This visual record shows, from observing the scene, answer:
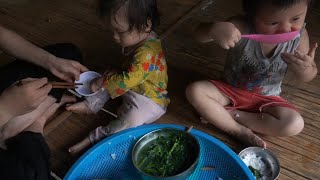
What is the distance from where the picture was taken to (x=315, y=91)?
1.39 meters

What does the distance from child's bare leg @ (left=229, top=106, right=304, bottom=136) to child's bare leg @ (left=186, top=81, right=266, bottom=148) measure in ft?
0.12

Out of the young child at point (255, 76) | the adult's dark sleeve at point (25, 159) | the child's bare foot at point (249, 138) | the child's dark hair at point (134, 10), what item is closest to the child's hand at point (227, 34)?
the young child at point (255, 76)

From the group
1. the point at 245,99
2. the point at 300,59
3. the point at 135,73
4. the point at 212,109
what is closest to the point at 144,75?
the point at 135,73

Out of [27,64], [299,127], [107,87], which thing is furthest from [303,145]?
[27,64]

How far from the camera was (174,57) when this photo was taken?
62.4 inches

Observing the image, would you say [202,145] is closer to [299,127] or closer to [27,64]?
[299,127]

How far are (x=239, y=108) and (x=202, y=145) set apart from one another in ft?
0.84

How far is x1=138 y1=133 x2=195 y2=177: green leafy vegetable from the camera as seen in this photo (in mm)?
992

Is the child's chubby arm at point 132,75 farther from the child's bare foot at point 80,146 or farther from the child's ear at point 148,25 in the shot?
the child's bare foot at point 80,146

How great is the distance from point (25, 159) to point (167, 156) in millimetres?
402

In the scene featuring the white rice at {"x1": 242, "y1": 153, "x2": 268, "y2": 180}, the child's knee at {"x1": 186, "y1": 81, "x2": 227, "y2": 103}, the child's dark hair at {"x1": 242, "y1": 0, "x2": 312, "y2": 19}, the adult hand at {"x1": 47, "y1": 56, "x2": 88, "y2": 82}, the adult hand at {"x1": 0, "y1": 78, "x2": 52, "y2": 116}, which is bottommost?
the white rice at {"x1": 242, "y1": 153, "x2": 268, "y2": 180}

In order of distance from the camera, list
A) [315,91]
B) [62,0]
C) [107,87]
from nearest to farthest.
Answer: [107,87] < [315,91] < [62,0]

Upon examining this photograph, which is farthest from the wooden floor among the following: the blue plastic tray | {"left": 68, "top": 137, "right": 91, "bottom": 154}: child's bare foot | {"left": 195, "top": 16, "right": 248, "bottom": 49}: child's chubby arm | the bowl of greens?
{"left": 195, "top": 16, "right": 248, "bottom": 49}: child's chubby arm

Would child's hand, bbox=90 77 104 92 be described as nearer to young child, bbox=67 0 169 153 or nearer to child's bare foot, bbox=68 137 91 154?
young child, bbox=67 0 169 153
